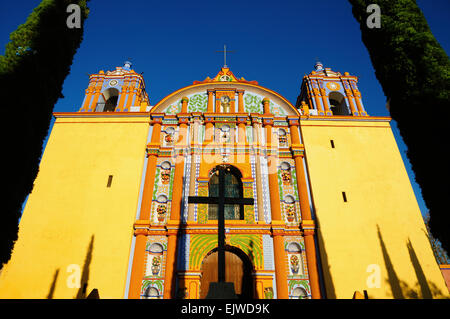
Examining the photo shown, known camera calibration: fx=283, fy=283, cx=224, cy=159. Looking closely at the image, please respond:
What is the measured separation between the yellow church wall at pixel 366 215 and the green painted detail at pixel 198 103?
17.6 feet

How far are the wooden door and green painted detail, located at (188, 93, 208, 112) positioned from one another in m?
7.59

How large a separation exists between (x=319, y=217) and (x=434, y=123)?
6.25 metres

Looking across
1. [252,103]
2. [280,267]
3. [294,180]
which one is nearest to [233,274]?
[280,267]

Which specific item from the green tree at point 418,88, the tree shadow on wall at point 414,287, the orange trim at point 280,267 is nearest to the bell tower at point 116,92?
the orange trim at point 280,267

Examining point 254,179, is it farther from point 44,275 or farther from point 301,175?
point 44,275

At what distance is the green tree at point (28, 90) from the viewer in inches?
281

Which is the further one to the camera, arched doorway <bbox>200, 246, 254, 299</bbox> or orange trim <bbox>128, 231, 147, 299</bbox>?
arched doorway <bbox>200, 246, 254, 299</bbox>

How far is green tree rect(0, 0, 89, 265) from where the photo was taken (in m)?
7.15

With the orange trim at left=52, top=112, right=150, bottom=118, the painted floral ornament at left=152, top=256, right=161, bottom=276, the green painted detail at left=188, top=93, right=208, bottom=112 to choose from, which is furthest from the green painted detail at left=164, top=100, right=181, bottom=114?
the painted floral ornament at left=152, top=256, right=161, bottom=276

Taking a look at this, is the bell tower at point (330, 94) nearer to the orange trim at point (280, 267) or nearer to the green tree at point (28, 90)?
the orange trim at point (280, 267)

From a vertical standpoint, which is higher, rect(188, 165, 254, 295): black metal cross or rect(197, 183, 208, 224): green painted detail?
rect(197, 183, 208, 224): green painted detail

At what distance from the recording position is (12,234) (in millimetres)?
7164

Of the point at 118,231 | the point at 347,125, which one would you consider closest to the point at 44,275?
the point at 118,231

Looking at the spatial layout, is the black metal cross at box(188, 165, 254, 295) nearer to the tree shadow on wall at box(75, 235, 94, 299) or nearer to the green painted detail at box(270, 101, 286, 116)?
the tree shadow on wall at box(75, 235, 94, 299)
